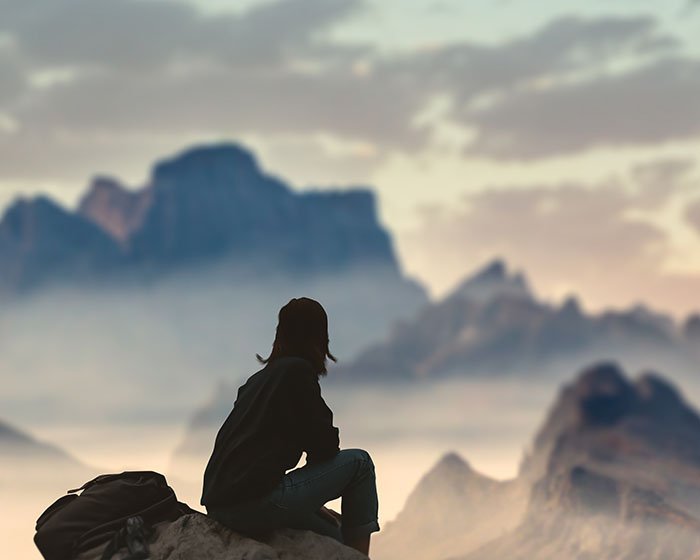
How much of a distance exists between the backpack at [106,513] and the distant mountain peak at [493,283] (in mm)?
134382

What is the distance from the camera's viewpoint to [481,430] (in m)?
121

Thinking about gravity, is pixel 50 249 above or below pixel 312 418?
above

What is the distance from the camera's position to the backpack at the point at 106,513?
7.88m

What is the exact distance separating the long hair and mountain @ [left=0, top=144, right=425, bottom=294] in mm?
145330

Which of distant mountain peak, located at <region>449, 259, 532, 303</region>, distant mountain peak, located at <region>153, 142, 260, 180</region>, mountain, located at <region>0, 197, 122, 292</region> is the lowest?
distant mountain peak, located at <region>449, 259, 532, 303</region>

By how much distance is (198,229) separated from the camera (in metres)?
164

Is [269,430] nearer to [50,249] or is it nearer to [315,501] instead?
[315,501]

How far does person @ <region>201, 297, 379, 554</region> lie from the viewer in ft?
23.8

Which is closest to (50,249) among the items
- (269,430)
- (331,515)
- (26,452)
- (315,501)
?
(26,452)

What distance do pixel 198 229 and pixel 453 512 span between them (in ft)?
433

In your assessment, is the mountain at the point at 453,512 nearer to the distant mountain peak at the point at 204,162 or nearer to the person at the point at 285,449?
the person at the point at 285,449

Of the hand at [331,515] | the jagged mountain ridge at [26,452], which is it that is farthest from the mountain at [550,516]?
the jagged mountain ridge at [26,452]

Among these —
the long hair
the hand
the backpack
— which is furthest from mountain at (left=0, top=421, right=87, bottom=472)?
the long hair

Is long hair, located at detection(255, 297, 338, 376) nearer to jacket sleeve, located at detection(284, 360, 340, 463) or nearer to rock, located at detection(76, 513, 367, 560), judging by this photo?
jacket sleeve, located at detection(284, 360, 340, 463)
